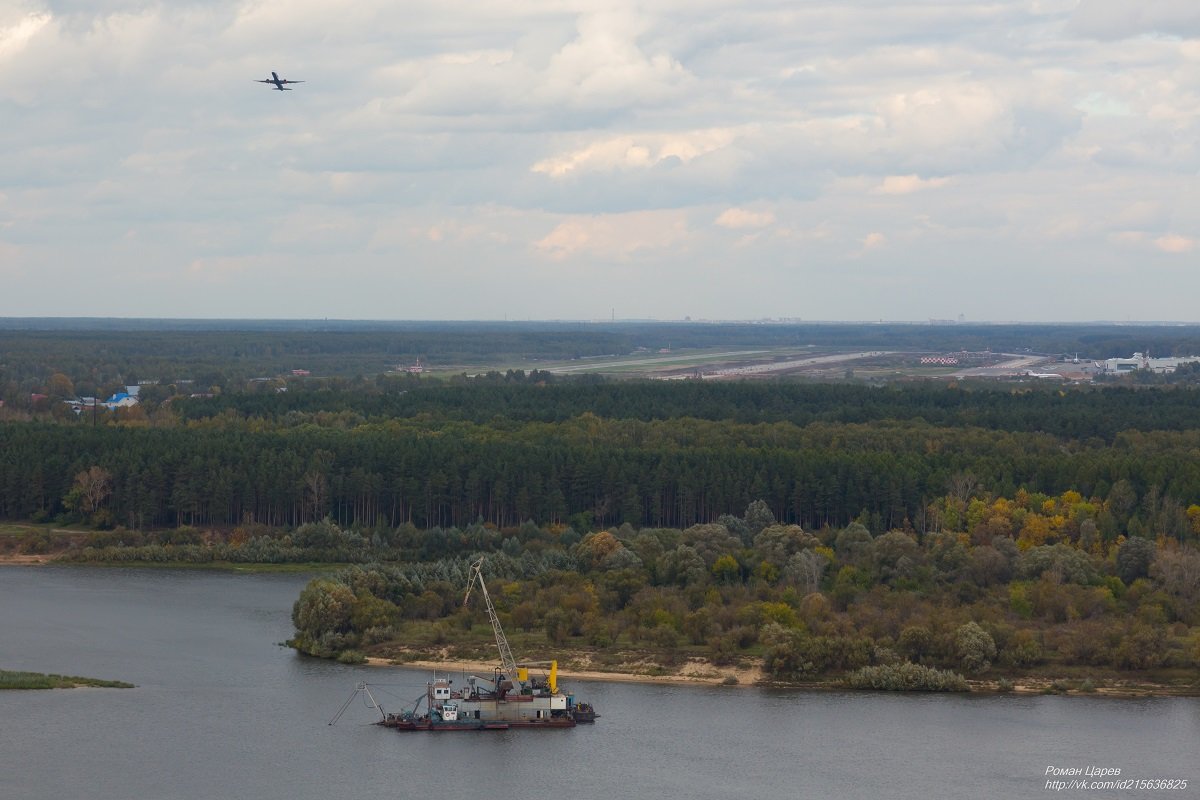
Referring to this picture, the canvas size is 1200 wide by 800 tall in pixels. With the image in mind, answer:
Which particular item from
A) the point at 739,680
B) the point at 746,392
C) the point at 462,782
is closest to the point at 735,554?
the point at 739,680

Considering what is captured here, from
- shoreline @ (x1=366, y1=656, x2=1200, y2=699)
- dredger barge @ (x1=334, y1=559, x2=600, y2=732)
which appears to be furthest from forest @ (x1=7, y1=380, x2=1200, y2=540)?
dredger barge @ (x1=334, y1=559, x2=600, y2=732)

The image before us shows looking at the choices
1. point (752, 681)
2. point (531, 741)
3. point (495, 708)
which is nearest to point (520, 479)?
point (752, 681)

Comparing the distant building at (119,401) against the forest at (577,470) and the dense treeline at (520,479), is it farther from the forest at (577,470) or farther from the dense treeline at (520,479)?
the dense treeline at (520,479)

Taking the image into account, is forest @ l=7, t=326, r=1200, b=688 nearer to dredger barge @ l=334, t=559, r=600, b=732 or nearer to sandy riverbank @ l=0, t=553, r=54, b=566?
sandy riverbank @ l=0, t=553, r=54, b=566

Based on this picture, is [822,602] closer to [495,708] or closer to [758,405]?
[495,708]

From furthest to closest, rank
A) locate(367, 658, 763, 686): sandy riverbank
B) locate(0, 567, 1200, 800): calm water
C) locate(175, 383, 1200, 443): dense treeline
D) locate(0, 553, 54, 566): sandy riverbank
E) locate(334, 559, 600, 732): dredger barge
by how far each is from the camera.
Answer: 1. locate(175, 383, 1200, 443): dense treeline
2. locate(0, 553, 54, 566): sandy riverbank
3. locate(367, 658, 763, 686): sandy riverbank
4. locate(334, 559, 600, 732): dredger barge
5. locate(0, 567, 1200, 800): calm water

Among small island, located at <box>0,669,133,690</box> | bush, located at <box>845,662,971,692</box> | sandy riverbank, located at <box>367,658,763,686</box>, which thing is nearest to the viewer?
small island, located at <box>0,669,133,690</box>

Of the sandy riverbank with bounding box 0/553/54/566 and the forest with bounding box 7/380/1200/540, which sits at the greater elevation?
the forest with bounding box 7/380/1200/540
